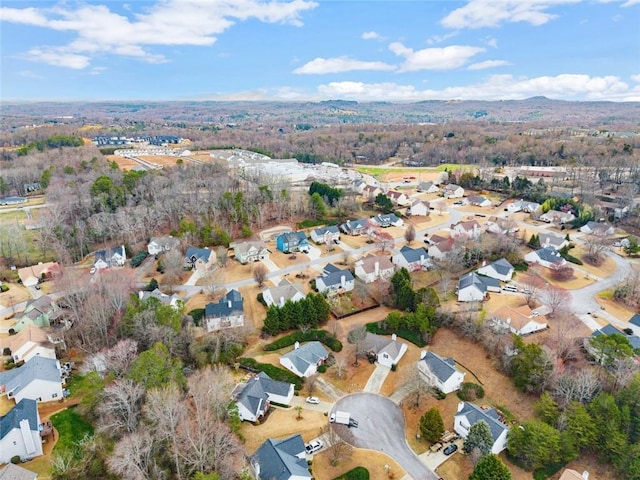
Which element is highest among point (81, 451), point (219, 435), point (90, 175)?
point (90, 175)

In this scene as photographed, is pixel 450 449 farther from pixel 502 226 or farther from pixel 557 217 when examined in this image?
pixel 557 217

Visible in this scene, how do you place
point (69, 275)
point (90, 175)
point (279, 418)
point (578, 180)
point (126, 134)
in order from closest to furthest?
1. point (279, 418)
2. point (69, 275)
3. point (90, 175)
4. point (578, 180)
5. point (126, 134)

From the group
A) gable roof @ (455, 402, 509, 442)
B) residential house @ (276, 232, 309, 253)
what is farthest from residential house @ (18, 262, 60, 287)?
gable roof @ (455, 402, 509, 442)

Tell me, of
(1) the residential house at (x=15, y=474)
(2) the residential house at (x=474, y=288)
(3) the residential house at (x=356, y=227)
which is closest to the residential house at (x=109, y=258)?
(3) the residential house at (x=356, y=227)

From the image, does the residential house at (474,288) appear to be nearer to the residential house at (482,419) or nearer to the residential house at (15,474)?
the residential house at (482,419)

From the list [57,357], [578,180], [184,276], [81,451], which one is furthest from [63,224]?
[578,180]

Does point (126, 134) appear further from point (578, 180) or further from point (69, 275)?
point (578, 180)
